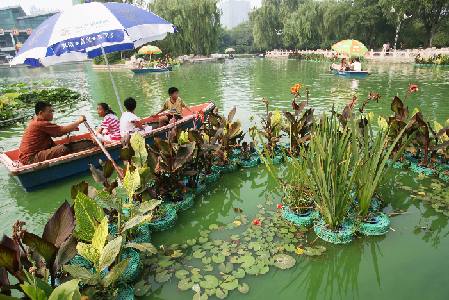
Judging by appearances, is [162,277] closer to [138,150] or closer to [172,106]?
[138,150]

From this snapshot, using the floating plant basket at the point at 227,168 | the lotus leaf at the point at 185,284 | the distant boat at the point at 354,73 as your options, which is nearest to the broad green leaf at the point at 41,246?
the lotus leaf at the point at 185,284

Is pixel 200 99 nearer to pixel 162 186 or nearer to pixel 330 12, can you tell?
pixel 162 186

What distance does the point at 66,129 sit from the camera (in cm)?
481

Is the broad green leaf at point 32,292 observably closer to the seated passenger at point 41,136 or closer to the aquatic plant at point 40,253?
the aquatic plant at point 40,253

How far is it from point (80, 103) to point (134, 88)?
4.60 metres

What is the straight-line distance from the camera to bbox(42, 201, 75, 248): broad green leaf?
2217mm

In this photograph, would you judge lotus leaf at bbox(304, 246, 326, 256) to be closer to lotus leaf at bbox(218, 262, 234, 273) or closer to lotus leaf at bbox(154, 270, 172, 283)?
lotus leaf at bbox(218, 262, 234, 273)

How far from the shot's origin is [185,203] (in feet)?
13.1

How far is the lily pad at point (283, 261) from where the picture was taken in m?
2.87

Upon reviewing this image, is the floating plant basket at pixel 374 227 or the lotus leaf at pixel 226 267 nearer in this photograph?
the lotus leaf at pixel 226 267

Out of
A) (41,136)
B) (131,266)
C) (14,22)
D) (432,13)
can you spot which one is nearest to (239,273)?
(131,266)

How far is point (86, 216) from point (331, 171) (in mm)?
2120

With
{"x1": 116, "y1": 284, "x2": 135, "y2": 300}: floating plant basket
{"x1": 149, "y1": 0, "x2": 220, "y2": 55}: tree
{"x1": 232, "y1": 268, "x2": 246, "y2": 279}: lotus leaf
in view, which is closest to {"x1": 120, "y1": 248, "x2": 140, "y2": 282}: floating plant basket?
{"x1": 116, "y1": 284, "x2": 135, "y2": 300}: floating plant basket

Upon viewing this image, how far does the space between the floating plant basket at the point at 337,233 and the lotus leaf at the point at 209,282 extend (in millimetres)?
1208
